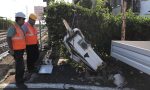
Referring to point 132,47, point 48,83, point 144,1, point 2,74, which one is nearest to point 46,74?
point 48,83

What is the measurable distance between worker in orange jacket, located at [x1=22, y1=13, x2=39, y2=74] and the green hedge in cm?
114

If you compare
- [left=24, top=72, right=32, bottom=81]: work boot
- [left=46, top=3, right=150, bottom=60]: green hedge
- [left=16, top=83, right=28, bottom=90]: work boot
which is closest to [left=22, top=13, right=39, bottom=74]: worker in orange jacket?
[left=24, top=72, right=32, bottom=81]: work boot

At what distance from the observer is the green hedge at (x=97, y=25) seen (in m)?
11.0

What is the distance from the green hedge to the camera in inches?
431

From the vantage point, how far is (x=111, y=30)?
10.9 m

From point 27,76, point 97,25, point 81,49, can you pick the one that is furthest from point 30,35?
point 97,25

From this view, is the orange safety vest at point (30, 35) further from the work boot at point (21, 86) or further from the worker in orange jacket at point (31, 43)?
the work boot at point (21, 86)

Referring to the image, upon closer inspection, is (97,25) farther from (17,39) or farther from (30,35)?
(17,39)

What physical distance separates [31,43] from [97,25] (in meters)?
2.16

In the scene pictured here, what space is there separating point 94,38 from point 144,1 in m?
18.6

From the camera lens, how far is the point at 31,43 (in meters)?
10.0

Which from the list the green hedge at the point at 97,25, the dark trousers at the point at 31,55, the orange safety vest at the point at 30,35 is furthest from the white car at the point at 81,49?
the green hedge at the point at 97,25

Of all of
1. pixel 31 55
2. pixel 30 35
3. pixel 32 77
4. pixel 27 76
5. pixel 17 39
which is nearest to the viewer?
pixel 17 39

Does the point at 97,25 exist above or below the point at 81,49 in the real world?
above
